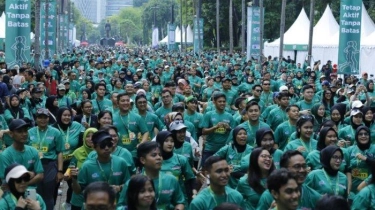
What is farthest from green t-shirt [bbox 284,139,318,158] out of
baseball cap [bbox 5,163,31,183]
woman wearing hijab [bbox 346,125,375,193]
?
baseball cap [bbox 5,163,31,183]

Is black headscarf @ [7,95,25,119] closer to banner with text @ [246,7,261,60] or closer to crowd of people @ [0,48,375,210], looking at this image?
crowd of people @ [0,48,375,210]

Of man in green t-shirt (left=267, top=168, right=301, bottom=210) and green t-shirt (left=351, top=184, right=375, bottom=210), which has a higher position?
man in green t-shirt (left=267, top=168, right=301, bottom=210)

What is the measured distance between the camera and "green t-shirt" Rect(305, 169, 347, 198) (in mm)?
8156

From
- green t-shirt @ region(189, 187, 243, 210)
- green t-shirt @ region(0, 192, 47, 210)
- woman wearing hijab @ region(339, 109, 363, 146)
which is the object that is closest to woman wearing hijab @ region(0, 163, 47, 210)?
green t-shirt @ region(0, 192, 47, 210)

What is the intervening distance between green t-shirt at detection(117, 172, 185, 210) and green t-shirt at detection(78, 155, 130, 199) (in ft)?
2.54

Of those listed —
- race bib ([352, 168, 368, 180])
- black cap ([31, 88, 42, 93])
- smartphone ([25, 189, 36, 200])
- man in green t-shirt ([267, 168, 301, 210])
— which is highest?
man in green t-shirt ([267, 168, 301, 210])

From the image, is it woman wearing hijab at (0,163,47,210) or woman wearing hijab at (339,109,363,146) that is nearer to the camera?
woman wearing hijab at (0,163,47,210)

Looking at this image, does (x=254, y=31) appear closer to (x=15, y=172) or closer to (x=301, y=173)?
(x=301, y=173)

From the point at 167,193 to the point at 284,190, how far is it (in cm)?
152

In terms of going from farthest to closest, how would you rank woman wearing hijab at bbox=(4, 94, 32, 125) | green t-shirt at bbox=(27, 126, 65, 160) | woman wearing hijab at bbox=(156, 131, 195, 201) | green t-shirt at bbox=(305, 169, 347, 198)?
woman wearing hijab at bbox=(4, 94, 32, 125)
green t-shirt at bbox=(27, 126, 65, 160)
woman wearing hijab at bbox=(156, 131, 195, 201)
green t-shirt at bbox=(305, 169, 347, 198)

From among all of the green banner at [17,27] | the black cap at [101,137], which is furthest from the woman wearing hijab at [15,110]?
the green banner at [17,27]

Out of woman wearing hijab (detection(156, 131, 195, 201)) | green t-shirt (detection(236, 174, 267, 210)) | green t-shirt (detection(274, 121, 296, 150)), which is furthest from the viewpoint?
green t-shirt (detection(274, 121, 296, 150))

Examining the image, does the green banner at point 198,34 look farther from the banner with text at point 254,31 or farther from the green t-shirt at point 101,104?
the green t-shirt at point 101,104

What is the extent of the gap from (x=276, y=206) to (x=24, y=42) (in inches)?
700
